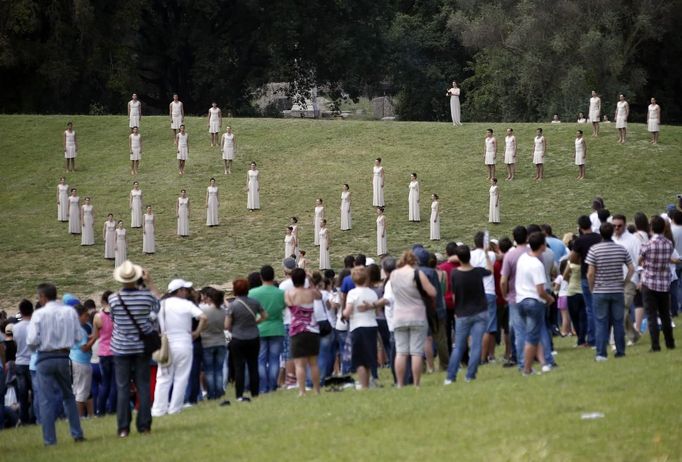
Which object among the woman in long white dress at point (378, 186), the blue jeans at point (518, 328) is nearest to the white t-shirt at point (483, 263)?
the blue jeans at point (518, 328)

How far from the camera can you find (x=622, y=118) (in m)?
41.4

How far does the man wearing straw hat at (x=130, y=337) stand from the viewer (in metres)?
13.1

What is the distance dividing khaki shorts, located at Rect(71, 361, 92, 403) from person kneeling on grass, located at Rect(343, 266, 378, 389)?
4.00 meters

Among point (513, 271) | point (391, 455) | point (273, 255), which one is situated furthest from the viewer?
point (273, 255)

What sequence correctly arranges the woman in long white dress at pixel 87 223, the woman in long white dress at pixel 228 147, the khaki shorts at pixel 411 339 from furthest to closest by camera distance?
the woman in long white dress at pixel 228 147, the woman in long white dress at pixel 87 223, the khaki shorts at pixel 411 339

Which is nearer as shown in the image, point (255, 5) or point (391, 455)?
point (391, 455)

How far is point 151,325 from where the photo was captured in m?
13.3

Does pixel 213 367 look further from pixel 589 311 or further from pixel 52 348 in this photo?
pixel 589 311

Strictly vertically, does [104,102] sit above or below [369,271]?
above

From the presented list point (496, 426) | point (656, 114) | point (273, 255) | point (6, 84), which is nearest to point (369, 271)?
point (496, 426)

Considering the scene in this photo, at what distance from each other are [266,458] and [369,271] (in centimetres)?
451

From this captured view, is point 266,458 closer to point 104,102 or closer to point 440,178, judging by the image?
point 440,178

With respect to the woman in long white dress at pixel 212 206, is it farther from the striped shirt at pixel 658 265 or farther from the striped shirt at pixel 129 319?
the striped shirt at pixel 129 319

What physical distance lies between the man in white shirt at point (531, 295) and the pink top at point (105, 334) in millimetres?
5231
